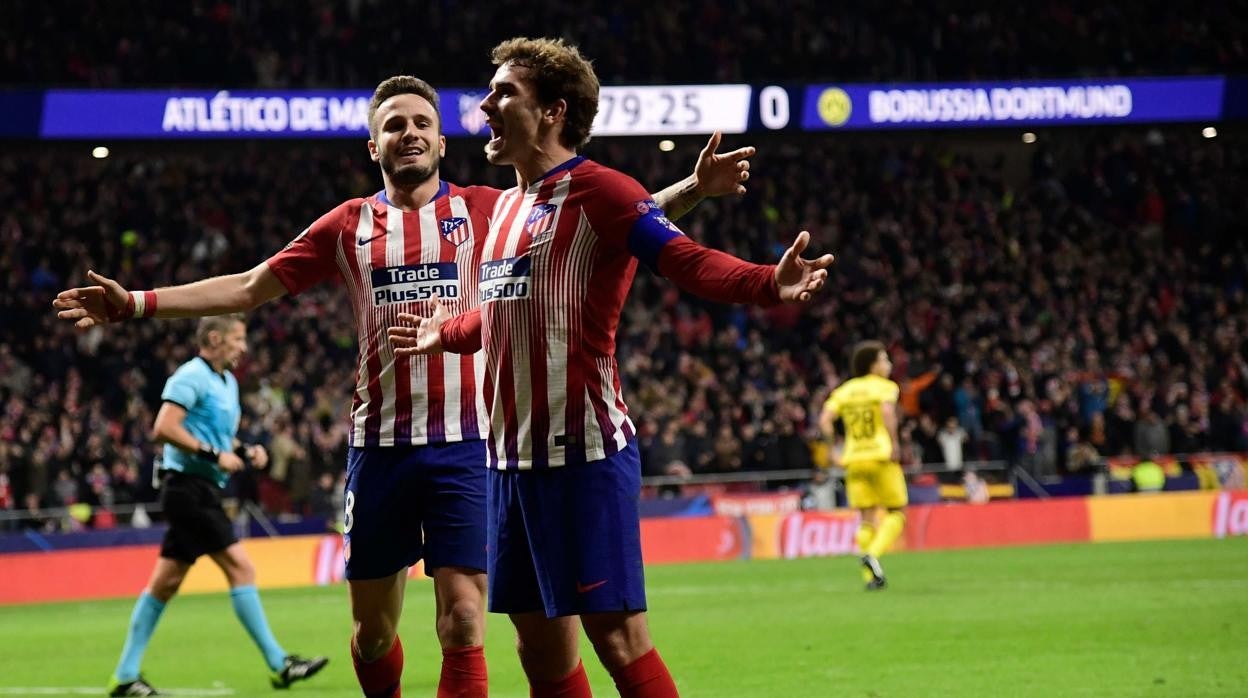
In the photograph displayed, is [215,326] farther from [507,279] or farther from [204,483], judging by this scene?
[507,279]

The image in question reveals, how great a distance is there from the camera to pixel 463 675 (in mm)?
6469

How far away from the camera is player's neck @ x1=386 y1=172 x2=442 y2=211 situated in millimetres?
7184

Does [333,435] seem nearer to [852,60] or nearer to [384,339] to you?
[852,60]

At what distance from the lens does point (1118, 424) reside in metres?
29.2

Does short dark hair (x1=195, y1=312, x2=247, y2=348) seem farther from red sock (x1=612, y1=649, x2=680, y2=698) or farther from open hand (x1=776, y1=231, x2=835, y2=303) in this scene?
open hand (x1=776, y1=231, x2=835, y2=303)

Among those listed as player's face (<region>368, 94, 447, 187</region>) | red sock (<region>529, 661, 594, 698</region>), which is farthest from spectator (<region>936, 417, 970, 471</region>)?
red sock (<region>529, 661, 594, 698</region>)

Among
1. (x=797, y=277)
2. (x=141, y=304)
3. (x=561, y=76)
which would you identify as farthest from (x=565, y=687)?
(x=141, y=304)

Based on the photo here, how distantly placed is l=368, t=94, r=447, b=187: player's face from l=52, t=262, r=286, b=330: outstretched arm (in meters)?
0.70

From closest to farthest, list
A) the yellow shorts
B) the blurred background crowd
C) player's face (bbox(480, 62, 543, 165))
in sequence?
player's face (bbox(480, 62, 543, 165)) → the yellow shorts → the blurred background crowd

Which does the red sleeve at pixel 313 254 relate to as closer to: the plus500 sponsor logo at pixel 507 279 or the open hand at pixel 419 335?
the open hand at pixel 419 335

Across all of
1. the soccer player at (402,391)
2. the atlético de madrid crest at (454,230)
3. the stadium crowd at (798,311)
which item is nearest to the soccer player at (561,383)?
the soccer player at (402,391)

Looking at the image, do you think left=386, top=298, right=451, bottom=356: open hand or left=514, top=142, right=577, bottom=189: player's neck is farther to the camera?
left=386, top=298, right=451, bottom=356: open hand

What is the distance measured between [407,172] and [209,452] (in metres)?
4.27

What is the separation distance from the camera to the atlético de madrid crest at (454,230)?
709 cm
